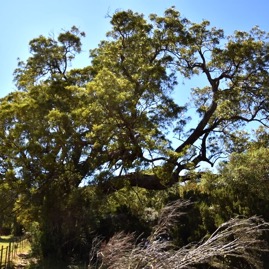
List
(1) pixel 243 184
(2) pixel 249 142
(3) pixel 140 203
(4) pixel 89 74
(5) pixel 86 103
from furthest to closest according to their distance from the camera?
(2) pixel 249 142
(4) pixel 89 74
(3) pixel 140 203
(5) pixel 86 103
(1) pixel 243 184

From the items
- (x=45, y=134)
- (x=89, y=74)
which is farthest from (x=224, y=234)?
(x=89, y=74)

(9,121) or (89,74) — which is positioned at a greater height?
(89,74)

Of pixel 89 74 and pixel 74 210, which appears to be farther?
pixel 89 74

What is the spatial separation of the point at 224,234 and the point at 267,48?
46.3 ft

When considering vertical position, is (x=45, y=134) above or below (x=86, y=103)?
below

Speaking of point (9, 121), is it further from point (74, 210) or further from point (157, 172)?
point (157, 172)

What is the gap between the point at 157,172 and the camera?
14.7 meters

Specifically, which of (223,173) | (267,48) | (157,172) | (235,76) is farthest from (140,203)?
(267,48)

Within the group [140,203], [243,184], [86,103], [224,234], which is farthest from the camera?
[140,203]

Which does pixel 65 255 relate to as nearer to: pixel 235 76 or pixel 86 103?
pixel 86 103

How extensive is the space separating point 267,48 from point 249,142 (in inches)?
181

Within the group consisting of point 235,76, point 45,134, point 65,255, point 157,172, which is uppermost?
point 235,76

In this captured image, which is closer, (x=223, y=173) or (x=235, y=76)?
(x=223, y=173)

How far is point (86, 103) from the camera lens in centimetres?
1441
